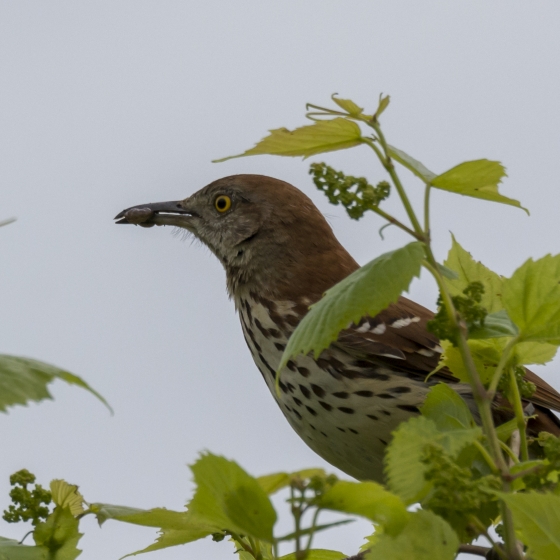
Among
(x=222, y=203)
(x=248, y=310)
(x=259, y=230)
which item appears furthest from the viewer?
(x=222, y=203)

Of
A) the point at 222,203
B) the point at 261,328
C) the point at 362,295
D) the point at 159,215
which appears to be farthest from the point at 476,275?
the point at 159,215

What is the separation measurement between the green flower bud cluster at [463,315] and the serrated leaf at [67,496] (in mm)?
701

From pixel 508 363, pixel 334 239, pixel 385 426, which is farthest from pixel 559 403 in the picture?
pixel 508 363

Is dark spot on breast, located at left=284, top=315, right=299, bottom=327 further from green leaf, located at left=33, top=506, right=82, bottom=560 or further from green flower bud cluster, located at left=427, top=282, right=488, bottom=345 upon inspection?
green flower bud cluster, located at left=427, top=282, right=488, bottom=345

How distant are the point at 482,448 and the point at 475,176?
0.42m

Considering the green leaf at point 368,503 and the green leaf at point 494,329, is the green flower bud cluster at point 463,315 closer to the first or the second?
the green leaf at point 494,329

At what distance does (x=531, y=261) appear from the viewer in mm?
1400

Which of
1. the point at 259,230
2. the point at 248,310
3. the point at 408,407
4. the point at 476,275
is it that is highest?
the point at 259,230

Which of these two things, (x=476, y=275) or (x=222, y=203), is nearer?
(x=476, y=275)

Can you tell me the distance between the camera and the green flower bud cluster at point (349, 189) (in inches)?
51.6

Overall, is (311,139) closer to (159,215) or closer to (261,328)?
(261,328)

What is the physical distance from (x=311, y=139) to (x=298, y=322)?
292cm

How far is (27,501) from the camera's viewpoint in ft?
4.90

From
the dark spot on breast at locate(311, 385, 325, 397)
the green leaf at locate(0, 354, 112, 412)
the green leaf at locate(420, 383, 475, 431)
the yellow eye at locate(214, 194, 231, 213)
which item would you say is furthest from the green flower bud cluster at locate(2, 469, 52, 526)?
the yellow eye at locate(214, 194, 231, 213)
